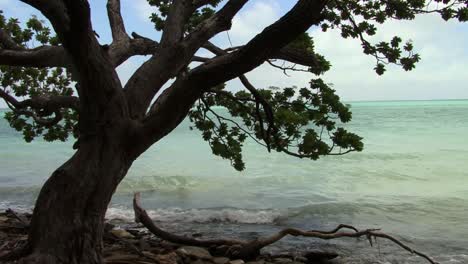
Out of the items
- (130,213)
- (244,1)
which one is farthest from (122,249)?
(130,213)

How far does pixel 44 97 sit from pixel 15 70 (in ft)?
13.8

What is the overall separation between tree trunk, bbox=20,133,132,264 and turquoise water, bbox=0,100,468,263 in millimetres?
4757

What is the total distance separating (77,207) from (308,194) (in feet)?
43.3

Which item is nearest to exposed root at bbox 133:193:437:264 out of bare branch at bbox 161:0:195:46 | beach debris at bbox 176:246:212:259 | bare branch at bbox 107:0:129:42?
beach debris at bbox 176:246:212:259

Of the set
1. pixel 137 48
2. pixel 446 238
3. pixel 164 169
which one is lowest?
pixel 446 238

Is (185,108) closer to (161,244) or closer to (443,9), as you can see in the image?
(161,244)

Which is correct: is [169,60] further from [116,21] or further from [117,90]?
[116,21]

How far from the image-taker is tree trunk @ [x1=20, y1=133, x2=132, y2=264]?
4406mm

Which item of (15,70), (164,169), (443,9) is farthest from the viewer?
(164,169)

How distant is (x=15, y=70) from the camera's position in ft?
30.9

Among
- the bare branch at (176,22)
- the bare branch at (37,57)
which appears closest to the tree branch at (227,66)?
the bare branch at (176,22)

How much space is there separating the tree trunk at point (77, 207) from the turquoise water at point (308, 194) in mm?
4757

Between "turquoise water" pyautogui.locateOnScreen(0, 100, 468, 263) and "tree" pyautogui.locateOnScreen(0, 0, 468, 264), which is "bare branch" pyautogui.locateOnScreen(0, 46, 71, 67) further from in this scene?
"turquoise water" pyautogui.locateOnScreen(0, 100, 468, 263)

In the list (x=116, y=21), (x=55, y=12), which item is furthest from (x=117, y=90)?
(x=116, y=21)
